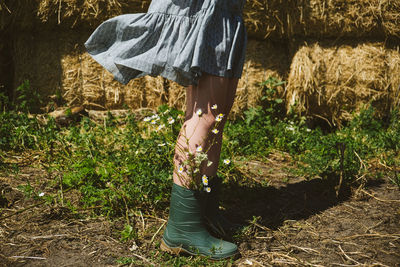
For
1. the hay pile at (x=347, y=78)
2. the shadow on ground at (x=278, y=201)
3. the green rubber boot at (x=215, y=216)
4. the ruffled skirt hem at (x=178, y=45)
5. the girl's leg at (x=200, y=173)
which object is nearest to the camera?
the ruffled skirt hem at (x=178, y=45)

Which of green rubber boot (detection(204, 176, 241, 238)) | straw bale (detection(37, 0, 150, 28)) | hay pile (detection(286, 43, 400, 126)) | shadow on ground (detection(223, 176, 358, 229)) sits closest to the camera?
green rubber boot (detection(204, 176, 241, 238))

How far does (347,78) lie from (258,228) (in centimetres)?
226

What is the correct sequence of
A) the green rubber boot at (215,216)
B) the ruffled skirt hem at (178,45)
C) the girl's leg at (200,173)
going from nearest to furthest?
the ruffled skirt hem at (178,45) < the girl's leg at (200,173) < the green rubber boot at (215,216)

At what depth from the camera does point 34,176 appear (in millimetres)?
2430

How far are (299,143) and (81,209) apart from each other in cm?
190

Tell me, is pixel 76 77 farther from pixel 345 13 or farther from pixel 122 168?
pixel 345 13

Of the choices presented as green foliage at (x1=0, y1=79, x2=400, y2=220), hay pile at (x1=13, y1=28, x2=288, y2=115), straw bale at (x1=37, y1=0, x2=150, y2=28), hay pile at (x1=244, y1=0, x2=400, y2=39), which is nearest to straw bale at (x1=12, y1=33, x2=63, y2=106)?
hay pile at (x1=13, y1=28, x2=288, y2=115)

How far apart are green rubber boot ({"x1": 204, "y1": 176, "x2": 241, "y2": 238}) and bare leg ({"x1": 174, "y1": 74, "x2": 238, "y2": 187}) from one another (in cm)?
11

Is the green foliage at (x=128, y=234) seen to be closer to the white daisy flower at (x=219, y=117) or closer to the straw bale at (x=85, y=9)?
the white daisy flower at (x=219, y=117)

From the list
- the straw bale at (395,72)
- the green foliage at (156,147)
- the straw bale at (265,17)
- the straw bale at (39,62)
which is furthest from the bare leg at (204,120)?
the straw bale at (395,72)

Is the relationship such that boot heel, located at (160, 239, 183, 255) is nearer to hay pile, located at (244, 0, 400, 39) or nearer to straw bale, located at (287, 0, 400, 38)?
hay pile, located at (244, 0, 400, 39)

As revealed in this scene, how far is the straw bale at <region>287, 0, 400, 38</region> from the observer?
329cm

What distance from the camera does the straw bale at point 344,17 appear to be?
3.29 meters

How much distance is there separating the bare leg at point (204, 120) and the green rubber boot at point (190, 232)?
7cm
